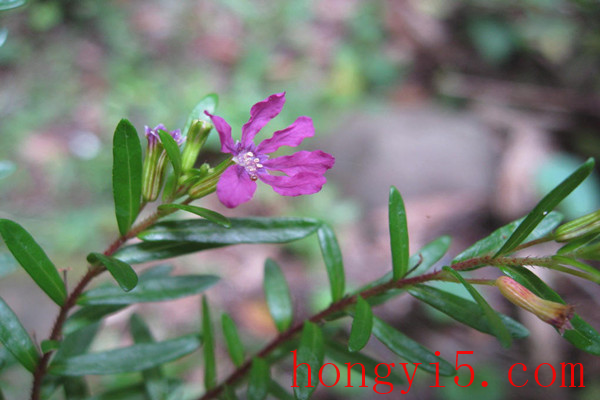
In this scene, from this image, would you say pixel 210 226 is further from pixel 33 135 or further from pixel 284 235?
pixel 33 135

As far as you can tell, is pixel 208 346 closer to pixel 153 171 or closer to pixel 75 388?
→ pixel 75 388

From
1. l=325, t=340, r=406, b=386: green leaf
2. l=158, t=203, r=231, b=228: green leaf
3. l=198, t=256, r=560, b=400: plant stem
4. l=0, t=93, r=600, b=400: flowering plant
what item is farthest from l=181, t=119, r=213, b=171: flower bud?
l=325, t=340, r=406, b=386: green leaf

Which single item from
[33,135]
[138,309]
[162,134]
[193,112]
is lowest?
[138,309]

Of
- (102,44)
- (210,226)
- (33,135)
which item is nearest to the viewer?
(210,226)

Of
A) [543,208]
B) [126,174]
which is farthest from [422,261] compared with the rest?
[126,174]

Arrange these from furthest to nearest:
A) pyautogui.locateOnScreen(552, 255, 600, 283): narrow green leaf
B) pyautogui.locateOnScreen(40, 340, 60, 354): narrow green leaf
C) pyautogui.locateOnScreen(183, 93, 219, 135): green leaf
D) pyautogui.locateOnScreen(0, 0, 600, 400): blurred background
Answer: pyautogui.locateOnScreen(0, 0, 600, 400): blurred background
pyautogui.locateOnScreen(183, 93, 219, 135): green leaf
pyautogui.locateOnScreen(40, 340, 60, 354): narrow green leaf
pyautogui.locateOnScreen(552, 255, 600, 283): narrow green leaf

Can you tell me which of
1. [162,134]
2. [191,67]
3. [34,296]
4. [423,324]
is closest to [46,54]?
[191,67]

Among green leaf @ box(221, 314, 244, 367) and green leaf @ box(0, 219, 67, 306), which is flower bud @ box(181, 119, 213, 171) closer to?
green leaf @ box(0, 219, 67, 306)

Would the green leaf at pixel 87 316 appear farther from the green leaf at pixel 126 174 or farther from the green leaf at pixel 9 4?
the green leaf at pixel 9 4
